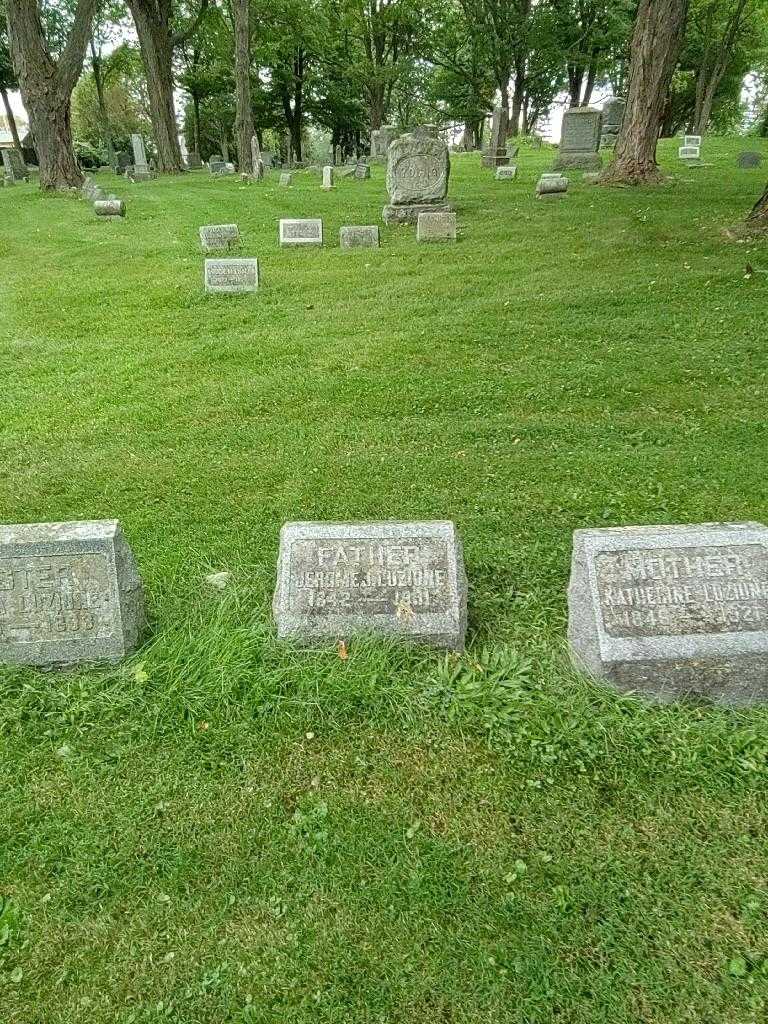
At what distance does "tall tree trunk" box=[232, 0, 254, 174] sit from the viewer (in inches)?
904

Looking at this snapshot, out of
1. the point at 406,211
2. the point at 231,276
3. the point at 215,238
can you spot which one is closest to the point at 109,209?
the point at 215,238

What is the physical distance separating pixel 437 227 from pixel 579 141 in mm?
11518

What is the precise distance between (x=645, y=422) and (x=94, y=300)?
27.4 feet

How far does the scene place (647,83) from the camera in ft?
47.5

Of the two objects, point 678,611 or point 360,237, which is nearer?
point 678,611

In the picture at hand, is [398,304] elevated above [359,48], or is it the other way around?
[359,48]

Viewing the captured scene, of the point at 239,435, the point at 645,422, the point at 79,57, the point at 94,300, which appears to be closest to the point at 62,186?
the point at 79,57

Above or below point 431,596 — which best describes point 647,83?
above

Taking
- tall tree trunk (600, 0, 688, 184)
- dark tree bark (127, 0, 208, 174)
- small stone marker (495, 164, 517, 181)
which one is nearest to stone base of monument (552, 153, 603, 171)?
small stone marker (495, 164, 517, 181)

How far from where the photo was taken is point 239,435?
6.17 m

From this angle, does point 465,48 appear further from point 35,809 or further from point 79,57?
point 35,809

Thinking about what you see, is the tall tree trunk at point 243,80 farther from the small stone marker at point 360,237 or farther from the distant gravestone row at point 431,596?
the distant gravestone row at point 431,596

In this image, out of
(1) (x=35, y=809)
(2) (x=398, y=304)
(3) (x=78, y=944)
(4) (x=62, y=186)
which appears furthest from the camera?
(4) (x=62, y=186)

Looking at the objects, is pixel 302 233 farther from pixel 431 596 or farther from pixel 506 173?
pixel 431 596
